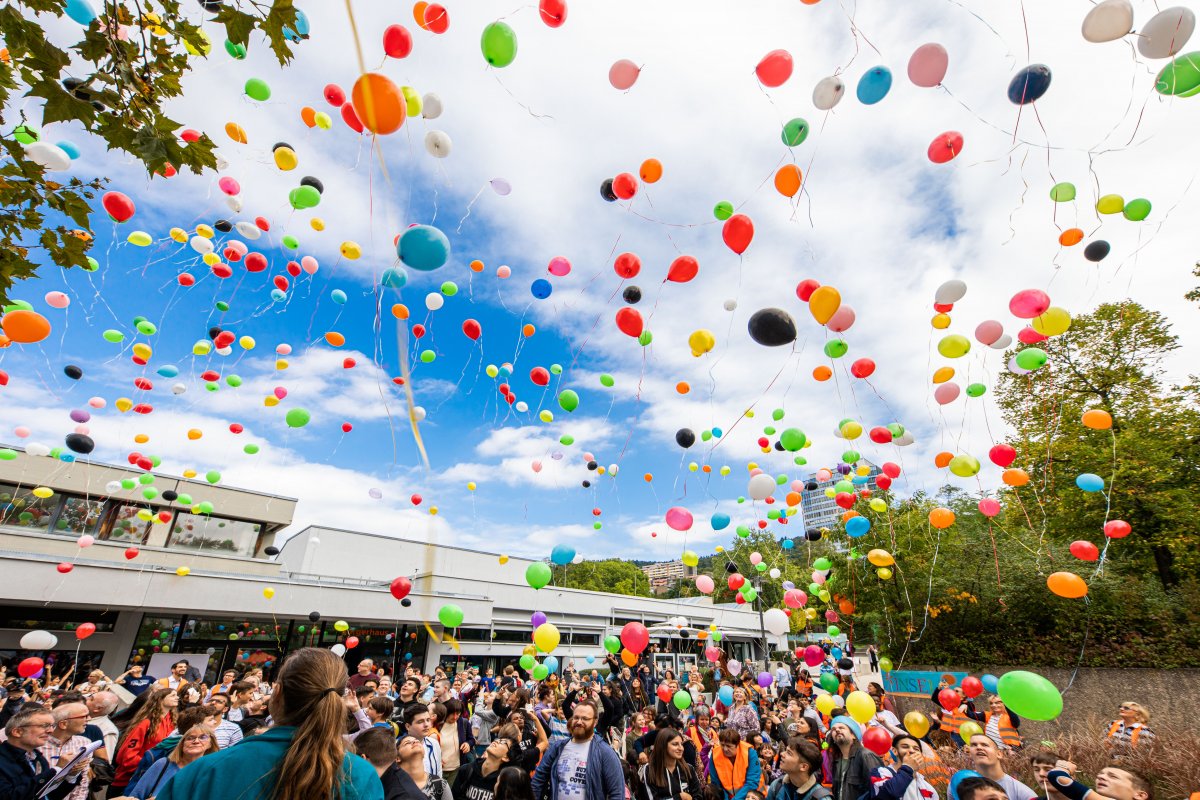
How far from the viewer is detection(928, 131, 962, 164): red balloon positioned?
4.45m

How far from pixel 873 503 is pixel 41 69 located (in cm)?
904

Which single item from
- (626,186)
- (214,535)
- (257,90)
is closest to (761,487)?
(626,186)

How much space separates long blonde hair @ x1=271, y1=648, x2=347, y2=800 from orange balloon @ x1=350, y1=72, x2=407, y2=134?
252 cm

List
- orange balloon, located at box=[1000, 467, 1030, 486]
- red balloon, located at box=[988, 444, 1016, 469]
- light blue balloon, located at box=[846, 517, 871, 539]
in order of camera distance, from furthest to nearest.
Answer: light blue balloon, located at box=[846, 517, 871, 539] < red balloon, located at box=[988, 444, 1016, 469] < orange balloon, located at box=[1000, 467, 1030, 486]

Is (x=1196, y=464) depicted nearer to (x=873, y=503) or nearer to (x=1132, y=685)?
(x=1132, y=685)

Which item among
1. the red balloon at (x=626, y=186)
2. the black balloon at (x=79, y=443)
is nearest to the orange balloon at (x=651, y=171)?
the red balloon at (x=626, y=186)

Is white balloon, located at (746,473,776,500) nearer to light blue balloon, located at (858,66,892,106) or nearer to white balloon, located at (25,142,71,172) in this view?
light blue balloon, located at (858,66,892,106)

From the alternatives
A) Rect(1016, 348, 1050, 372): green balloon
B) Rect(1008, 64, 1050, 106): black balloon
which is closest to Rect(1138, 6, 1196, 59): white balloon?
Rect(1008, 64, 1050, 106): black balloon

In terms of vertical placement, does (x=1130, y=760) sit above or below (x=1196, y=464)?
below

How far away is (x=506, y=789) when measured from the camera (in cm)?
327

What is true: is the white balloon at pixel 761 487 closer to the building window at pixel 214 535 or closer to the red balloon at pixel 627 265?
the red balloon at pixel 627 265

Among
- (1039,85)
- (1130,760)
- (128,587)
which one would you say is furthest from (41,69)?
(128,587)

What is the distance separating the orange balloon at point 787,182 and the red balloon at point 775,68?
69 centimetres

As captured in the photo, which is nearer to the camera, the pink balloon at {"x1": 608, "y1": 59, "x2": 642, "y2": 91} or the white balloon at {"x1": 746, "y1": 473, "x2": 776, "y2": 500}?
the pink balloon at {"x1": 608, "y1": 59, "x2": 642, "y2": 91}
